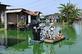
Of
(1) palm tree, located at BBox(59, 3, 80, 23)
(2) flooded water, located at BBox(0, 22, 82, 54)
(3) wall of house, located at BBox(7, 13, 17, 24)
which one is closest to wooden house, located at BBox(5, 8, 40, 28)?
(3) wall of house, located at BBox(7, 13, 17, 24)

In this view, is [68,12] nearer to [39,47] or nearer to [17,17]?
[17,17]

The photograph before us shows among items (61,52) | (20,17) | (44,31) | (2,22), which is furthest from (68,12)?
(61,52)

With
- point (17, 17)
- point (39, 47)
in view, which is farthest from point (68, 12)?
point (39, 47)

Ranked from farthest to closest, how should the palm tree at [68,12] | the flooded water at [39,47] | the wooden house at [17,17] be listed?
the palm tree at [68,12] < the wooden house at [17,17] < the flooded water at [39,47]

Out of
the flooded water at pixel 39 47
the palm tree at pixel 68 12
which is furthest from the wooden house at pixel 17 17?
the palm tree at pixel 68 12

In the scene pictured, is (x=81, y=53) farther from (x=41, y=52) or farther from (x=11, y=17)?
(x=11, y=17)

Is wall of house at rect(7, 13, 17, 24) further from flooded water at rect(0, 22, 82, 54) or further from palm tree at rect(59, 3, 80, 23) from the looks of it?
palm tree at rect(59, 3, 80, 23)

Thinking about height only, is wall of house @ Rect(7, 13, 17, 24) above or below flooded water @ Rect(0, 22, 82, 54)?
above

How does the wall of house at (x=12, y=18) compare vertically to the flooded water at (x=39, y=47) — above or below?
above

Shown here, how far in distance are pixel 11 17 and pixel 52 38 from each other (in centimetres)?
1188

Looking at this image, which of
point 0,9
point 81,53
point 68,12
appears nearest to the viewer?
point 81,53

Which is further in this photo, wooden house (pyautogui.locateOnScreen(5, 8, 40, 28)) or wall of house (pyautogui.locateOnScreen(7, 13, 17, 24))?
wall of house (pyautogui.locateOnScreen(7, 13, 17, 24))

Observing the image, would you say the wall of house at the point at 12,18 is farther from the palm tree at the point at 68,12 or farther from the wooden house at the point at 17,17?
the palm tree at the point at 68,12

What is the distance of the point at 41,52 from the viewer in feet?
35.2
